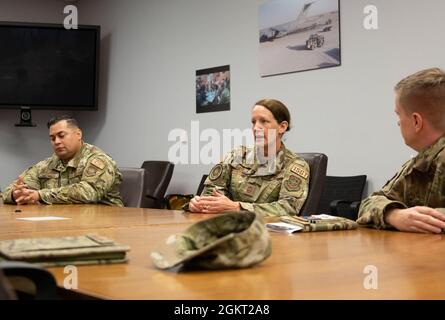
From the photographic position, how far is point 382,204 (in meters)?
1.99

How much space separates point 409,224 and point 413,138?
36 cm

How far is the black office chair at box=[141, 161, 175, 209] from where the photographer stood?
5.44 m

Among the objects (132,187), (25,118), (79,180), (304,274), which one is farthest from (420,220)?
(25,118)

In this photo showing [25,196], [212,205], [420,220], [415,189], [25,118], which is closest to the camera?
[420,220]

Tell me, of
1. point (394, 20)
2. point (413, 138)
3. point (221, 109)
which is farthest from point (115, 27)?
point (413, 138)

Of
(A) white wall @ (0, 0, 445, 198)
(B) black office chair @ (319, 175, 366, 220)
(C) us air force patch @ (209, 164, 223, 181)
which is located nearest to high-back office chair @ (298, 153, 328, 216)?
(C) us air force patch @ (209, 164, 223, 181)

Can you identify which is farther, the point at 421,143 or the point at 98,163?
the point at 98,163

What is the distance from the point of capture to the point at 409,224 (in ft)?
6.07

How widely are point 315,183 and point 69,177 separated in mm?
1832

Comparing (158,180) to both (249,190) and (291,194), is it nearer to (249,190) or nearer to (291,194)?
(249,190)

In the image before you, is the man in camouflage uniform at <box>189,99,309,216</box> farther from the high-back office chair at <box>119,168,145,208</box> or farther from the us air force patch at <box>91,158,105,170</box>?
the us air force patch at <box>91,158,105,170</box>

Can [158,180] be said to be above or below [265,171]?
below

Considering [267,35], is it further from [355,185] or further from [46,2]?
[46,2]
